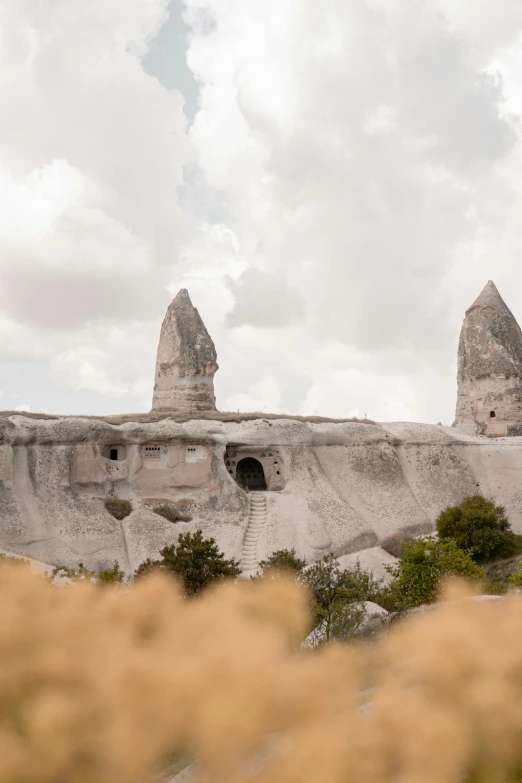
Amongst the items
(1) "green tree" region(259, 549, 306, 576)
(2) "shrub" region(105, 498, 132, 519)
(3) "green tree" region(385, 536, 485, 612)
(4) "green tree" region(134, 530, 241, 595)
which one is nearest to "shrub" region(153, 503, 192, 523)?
(2) "shrub" region(105, 498, 132, 519)

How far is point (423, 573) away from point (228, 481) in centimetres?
1023

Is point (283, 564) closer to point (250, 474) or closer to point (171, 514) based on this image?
point (171, 514)

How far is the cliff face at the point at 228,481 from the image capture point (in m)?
24.2

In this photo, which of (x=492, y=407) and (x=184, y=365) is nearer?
(x=492, y=407)

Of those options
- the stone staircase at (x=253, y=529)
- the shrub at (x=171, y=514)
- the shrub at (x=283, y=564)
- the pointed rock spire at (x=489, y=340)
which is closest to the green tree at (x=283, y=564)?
the shrub at (x=283, y=564)

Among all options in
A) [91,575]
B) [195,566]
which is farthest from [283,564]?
[91,575]

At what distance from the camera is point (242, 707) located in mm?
3525

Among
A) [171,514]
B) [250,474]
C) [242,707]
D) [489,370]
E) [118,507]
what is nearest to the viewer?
[242,707]

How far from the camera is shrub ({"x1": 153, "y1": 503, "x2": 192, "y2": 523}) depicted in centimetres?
2642

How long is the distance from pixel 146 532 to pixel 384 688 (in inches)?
853

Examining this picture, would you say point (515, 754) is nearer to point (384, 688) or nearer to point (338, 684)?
point (384, 688)

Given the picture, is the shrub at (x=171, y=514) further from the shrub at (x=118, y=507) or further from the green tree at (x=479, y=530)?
the green tree at (x=479, y=530)

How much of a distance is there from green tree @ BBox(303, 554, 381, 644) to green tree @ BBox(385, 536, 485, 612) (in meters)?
0.79

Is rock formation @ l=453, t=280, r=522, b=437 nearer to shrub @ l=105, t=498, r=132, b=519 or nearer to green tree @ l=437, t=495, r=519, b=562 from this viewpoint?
green tree @ l=437, t=495, r=519, b=562
